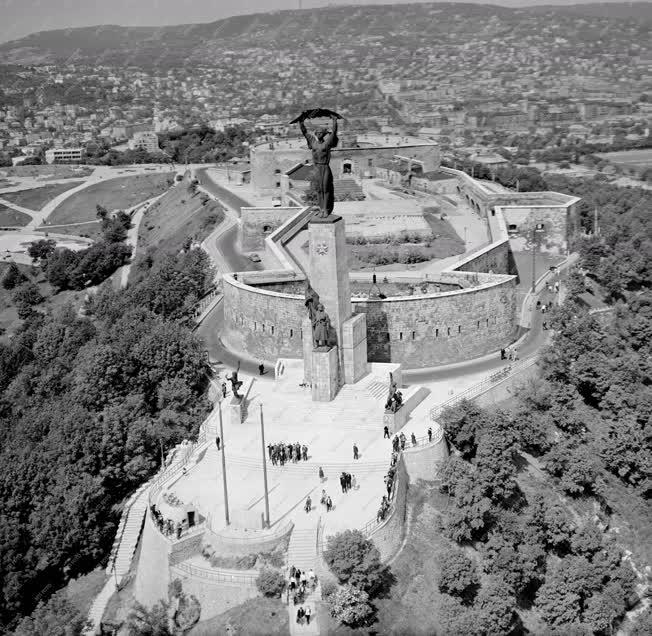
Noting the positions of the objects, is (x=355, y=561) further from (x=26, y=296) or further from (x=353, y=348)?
(x=26, y=296)

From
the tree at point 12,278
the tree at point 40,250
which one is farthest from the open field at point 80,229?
the tree at point 12,278

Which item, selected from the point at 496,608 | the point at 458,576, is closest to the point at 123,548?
the point at 458,576

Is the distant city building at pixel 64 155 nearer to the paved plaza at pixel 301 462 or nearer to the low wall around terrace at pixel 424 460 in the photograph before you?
the paved plaza at pixel 301 462

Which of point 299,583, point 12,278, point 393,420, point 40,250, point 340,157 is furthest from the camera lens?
point 40,250

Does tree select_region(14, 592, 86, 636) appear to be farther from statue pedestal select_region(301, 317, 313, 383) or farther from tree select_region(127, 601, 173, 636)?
statue pedestal select_region(301, 317, 313, 383)

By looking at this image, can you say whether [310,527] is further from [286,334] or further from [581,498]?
[286,334]

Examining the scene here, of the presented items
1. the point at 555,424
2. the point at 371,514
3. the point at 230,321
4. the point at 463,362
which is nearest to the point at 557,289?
the point at 463,362
